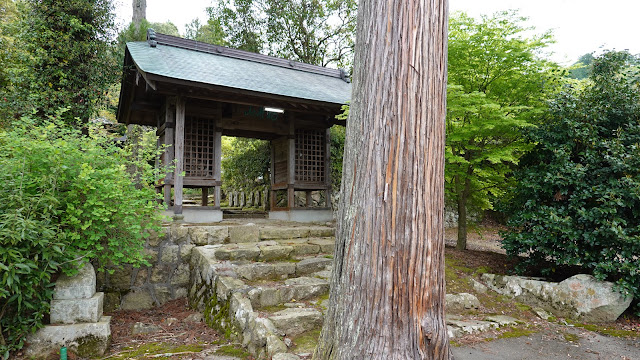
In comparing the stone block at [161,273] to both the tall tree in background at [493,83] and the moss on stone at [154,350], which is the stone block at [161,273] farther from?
the tall tree in background at [493,83]

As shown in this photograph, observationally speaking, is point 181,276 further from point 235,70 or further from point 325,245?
point 235,70

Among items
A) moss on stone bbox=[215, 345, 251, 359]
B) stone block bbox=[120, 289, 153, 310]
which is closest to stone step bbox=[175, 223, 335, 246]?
stone block bbox=[120, 289, 153, 310]

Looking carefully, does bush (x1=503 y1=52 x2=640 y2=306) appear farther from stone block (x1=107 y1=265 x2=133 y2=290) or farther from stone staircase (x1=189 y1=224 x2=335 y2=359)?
stone block (x1=107 y1=265 x2=133 y2=290)

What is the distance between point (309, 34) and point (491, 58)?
11037 millimetres

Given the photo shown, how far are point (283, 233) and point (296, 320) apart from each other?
8.35 feet

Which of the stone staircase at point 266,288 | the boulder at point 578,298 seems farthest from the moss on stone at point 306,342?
the boulder at point 578,298

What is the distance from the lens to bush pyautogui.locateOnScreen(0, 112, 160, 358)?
113 inches

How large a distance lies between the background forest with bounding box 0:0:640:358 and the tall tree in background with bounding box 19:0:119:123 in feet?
0.09

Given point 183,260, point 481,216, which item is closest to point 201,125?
point 183,260

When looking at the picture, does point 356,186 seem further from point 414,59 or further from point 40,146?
point 40,146

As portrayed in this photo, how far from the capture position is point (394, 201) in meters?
2.11

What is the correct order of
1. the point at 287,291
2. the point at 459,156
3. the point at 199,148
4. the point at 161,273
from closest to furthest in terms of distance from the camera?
the point at 287,291 < the point at 161,273 < the point at 459,156 < the point at 199,148

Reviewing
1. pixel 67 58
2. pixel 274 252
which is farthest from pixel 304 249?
pixel 67 58

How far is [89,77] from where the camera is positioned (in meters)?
8.16
